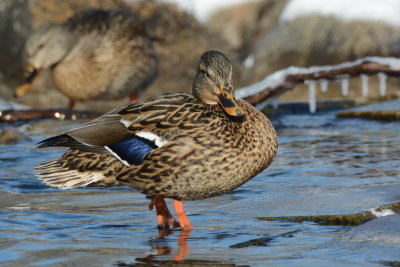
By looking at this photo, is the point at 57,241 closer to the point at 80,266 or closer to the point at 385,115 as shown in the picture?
the point at 80,266

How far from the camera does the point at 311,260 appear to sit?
4.13 meters

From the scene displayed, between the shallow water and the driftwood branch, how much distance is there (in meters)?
1.60

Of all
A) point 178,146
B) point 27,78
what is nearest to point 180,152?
point 178,146

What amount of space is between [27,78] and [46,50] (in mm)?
494

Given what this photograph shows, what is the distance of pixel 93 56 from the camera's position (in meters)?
11.1

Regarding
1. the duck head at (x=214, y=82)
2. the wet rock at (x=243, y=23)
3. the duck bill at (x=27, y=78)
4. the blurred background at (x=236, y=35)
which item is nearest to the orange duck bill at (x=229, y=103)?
the duck head at (x=214, y=82)

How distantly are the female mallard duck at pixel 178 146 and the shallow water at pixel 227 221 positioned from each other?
248 millimetres

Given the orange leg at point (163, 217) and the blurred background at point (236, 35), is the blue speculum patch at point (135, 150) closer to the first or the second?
the orange leg at point (163, 217)

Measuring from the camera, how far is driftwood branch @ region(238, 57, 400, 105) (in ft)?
30.7

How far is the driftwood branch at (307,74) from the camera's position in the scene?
9359mm

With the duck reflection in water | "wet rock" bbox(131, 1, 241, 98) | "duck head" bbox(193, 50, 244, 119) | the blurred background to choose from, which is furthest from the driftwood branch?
"wet rock" bbox(131, 1, 241, 98)

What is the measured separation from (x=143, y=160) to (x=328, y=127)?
5.00m

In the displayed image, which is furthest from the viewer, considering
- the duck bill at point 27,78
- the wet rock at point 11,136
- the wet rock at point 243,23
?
the wet rock at point 243,23

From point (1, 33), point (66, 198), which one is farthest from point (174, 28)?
point (66, 198)
